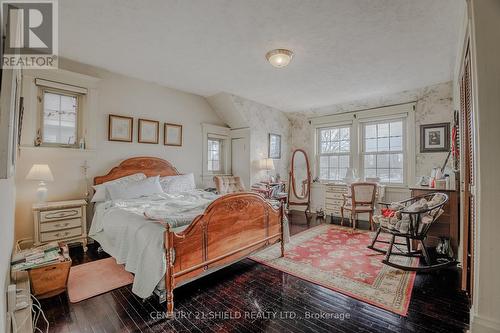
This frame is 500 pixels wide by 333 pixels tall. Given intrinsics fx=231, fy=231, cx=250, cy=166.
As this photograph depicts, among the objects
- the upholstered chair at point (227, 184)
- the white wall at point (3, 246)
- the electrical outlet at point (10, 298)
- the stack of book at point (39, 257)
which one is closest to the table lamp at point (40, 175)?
the stack of book at point (39, 257)

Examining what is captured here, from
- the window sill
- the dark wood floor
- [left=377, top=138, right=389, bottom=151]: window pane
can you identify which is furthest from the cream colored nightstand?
[left=377, top=138, right=389, bottom=151]: window pane

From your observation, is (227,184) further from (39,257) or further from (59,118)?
(39,257)

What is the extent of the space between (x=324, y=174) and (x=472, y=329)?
449 cm

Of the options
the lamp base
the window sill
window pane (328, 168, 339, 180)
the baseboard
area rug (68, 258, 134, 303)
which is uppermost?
the window sill

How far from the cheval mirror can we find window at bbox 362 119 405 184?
140cm

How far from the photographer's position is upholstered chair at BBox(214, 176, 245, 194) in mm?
4867

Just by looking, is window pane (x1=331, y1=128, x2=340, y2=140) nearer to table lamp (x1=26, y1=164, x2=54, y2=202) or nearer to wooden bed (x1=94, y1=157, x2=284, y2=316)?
wooden bed (x1=94, y1=157, x2=284, y2=316)

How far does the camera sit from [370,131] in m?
5.16

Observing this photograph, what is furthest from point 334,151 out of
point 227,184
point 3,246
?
point 3,246

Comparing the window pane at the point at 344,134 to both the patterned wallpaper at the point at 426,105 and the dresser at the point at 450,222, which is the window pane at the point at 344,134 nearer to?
the patterned wallpaper at the point at 426,105

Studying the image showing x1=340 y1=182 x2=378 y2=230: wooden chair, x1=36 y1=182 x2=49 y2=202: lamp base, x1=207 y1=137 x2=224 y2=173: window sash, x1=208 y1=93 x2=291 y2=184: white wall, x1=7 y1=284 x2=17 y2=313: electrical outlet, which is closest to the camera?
x1=7 y1=284 x2=17 y2=313: electrical outlet

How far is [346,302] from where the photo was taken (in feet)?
6.66
